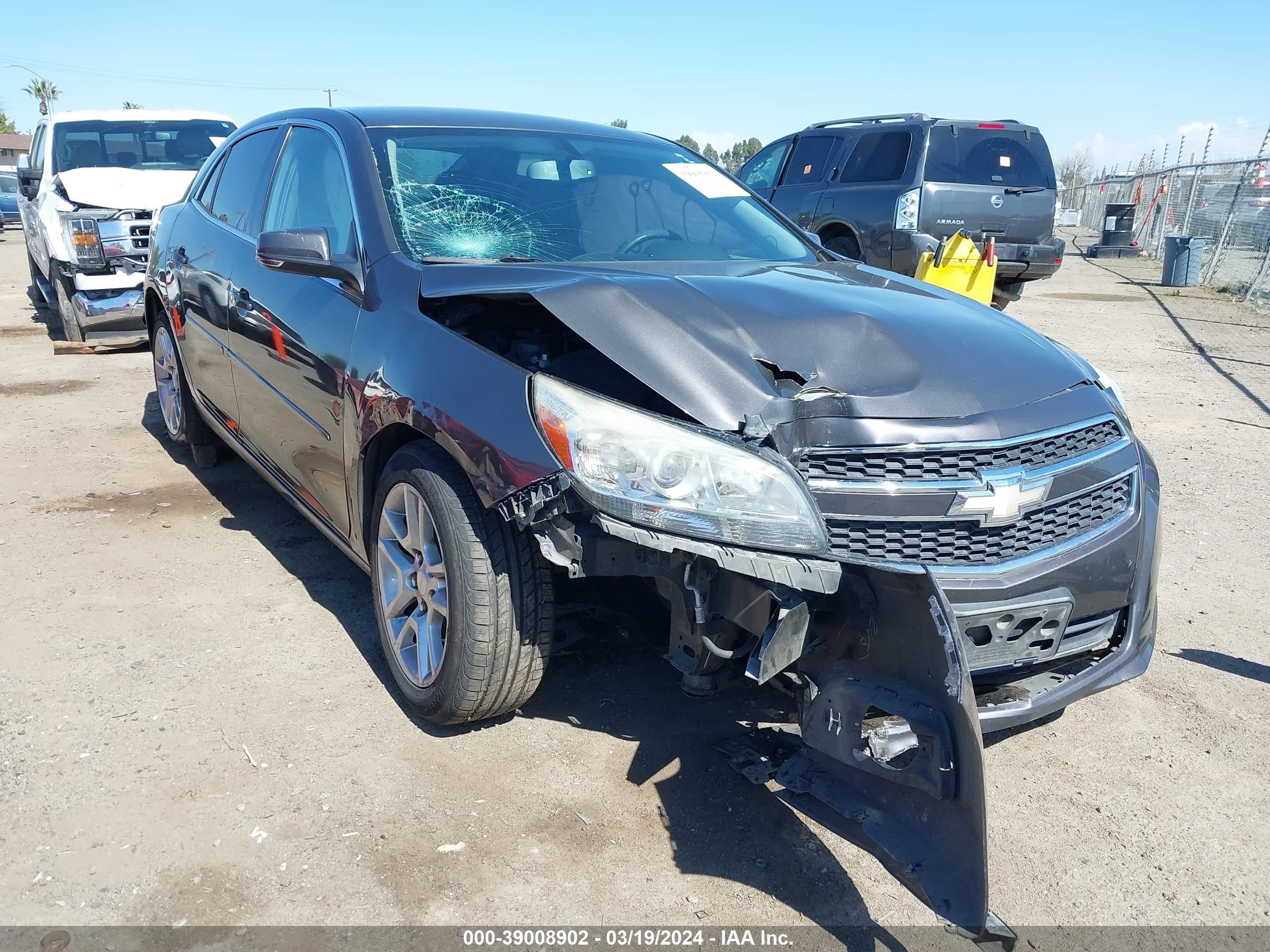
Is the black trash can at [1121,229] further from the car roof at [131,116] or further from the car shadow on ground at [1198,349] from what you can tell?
the car roof at [131,116]

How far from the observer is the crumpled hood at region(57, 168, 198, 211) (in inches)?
336

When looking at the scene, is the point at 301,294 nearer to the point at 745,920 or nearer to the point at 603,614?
the point at 603,614

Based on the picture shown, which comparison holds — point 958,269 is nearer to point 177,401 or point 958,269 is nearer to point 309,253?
point 177,401

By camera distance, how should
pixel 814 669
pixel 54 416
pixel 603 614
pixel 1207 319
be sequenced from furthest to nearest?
pixel 1207 319, pixel 54 416, pixel 603 614, pixel 814 669

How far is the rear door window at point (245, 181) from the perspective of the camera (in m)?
4.12

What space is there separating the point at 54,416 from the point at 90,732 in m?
4.55

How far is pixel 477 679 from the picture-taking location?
2637 millimetres

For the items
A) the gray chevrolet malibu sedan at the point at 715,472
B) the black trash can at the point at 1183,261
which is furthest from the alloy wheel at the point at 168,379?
the black trash can at the point at 1183,261

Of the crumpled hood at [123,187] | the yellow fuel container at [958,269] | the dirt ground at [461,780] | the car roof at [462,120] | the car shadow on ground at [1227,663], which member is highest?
the car roof at [462,120]

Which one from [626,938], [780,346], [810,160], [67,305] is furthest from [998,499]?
[810,160]

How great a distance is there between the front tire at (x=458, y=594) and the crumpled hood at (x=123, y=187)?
6931 millimetres

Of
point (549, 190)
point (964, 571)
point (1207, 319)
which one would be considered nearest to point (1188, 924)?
point (964, 571)

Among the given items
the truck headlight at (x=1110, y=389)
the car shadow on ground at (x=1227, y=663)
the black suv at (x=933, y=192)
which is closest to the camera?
the truck headlight at (x=1110, y=389)

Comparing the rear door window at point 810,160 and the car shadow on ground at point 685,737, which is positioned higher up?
the rear door window at point 810,160
